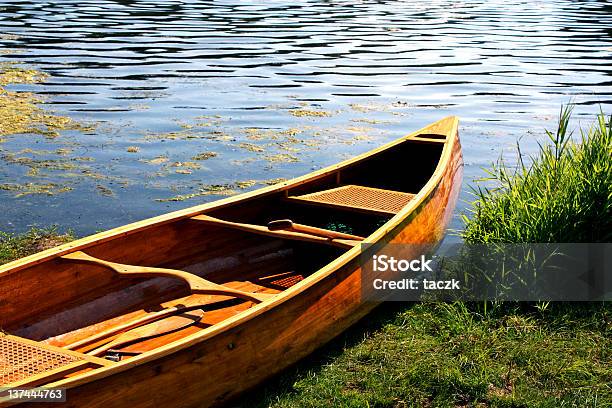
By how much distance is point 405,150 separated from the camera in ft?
26.3

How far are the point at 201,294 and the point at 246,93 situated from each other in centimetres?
922

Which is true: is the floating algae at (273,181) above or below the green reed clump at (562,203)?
below

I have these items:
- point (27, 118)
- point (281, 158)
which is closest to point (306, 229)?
point (281, 158)

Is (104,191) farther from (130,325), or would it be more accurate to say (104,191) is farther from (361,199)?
(130,325)

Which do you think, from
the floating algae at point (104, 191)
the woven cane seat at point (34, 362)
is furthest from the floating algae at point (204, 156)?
the woven cane seat at point (34, 362)

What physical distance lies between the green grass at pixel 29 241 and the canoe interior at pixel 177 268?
1575 millimetres

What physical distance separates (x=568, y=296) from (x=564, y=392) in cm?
112

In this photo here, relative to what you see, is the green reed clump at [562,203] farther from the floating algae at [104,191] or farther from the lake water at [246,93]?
the floating algae at [104,191]

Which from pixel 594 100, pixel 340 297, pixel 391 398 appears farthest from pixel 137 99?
pixel 391 398

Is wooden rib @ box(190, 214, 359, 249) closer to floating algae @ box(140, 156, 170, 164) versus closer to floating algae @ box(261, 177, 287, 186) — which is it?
floating algae @ box(261, 177, 287, 186)

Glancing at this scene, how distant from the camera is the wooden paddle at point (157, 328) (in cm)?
480

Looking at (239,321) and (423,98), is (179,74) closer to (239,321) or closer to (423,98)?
(423,98)

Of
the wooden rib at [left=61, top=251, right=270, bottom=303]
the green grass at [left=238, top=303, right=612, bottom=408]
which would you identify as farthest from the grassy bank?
the wooden rib at [left=61, top=251, right=270, bottom=303]

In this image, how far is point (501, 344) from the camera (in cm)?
509
